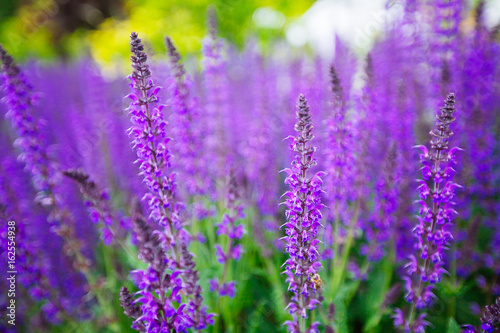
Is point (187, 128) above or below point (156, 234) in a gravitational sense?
above

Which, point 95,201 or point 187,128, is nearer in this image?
point 95,201

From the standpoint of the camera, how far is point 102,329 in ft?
13.7

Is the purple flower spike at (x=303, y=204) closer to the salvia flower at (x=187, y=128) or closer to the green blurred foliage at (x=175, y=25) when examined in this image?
the salvia flower at (x=187, y=128)

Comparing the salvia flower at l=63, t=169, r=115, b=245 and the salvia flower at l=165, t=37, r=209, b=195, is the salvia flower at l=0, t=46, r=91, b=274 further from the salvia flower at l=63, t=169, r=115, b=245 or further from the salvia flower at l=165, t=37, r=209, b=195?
the salvia flower at l=165, t=37, r=209, b=195

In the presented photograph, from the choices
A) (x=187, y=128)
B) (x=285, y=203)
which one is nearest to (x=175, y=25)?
(x=187, y=128)

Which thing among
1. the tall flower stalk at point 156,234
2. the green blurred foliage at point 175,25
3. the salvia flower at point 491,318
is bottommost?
the salvia flower at point 491,318

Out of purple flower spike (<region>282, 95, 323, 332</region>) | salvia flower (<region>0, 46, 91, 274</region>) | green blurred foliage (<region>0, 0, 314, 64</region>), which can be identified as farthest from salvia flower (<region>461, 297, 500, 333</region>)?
green blurred foliage (<region>0, 0, 314, 64</region>)

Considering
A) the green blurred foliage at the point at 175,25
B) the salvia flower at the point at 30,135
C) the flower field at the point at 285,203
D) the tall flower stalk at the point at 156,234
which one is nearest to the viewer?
the tall flower stalk at the point at 156,234

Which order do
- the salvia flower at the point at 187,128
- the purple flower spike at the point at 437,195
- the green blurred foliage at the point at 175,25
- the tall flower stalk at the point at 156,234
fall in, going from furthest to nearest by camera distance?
the green blurred foliage at the point at 175,25 < the salvia flower at the point at 187,128 < the purple flower spike at the point at 437,195 < the tall flower stalk at the point at 156,234

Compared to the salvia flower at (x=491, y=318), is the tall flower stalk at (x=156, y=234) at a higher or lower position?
higher

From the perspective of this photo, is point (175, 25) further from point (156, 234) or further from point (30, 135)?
point (156, 234)

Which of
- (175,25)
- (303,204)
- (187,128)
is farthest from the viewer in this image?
(175,25)

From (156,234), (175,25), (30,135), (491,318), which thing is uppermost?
(175,25)

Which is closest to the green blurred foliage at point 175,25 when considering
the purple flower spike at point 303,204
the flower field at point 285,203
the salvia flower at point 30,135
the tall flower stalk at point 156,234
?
the flower field at point 285,203
